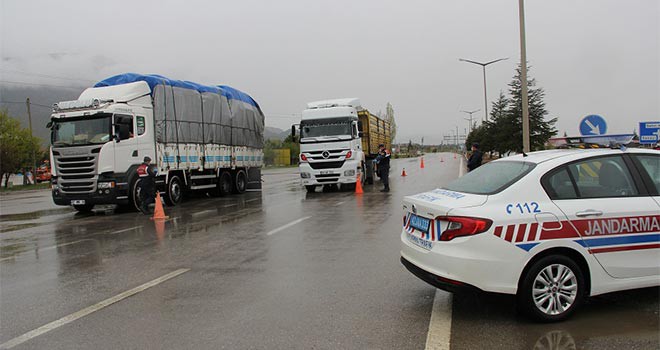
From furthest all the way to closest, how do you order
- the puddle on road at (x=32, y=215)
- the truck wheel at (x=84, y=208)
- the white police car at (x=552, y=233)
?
1. the truck wheel at (x=84, y=208)
2. the puddle on road at (x=32, y=215)
3. the white police car at (x=552, y=233)

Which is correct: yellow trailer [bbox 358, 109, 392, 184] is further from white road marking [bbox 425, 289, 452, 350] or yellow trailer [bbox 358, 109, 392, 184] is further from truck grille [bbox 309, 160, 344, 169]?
white road marking [bbox 425, 289, 452, 350]

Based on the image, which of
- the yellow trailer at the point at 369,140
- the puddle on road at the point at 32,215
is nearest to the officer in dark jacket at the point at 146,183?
the puddle on road at the point at 32,215

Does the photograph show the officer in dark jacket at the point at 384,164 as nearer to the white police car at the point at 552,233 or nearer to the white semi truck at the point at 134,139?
the white semi truck at the point at 134,139

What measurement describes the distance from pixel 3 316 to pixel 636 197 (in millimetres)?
6408

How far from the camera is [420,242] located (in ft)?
16.0

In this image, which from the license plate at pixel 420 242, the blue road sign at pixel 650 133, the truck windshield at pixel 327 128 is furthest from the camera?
the truck windshield at pixel 327 128

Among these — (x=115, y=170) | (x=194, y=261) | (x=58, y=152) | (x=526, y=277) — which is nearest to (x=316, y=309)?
(x=526, y=277)

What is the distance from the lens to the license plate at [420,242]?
470 centimetres

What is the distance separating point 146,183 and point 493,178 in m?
11.6

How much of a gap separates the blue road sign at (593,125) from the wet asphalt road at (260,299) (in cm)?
664

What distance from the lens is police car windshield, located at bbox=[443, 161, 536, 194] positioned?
15.5ft

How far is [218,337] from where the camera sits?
4.29m

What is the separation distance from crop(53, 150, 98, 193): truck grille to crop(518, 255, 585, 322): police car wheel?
12895 millimetres

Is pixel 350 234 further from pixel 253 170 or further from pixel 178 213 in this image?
pixel 253 170
